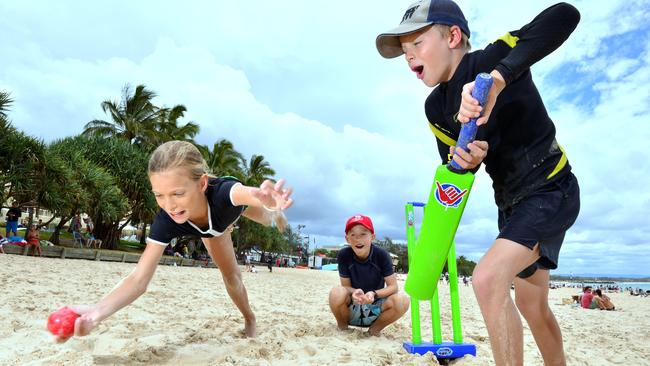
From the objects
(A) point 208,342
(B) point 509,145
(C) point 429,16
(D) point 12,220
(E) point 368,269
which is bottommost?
(A) point 208,342

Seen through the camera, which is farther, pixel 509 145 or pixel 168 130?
pixel 168 130

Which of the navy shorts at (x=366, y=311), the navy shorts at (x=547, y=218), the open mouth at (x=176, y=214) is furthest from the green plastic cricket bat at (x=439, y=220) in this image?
the navy shorts at (x=366, y=311)

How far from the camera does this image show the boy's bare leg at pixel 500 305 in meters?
2.12

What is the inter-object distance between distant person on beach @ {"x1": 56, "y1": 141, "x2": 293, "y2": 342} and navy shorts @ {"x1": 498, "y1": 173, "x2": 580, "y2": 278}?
1.24 metres

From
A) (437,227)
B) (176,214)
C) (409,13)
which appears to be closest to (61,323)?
(176,214)

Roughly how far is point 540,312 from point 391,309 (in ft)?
7.03

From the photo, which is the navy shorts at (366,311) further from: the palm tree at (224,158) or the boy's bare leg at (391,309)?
the palm tree at (224,158)

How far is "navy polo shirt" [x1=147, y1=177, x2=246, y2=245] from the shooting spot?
11.0 ft

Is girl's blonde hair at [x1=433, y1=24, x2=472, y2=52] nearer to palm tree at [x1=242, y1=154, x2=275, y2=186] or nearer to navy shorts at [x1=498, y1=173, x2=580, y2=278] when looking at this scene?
navy shorts at [x1=498, y1=173, x2=580, y2=278]

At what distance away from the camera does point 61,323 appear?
2.58 metres

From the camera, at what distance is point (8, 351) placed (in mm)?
3250

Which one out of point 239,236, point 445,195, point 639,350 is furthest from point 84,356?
point 239,236

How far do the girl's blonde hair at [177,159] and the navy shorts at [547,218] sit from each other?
2.14 meters

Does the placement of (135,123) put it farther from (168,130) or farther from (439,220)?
(439,220)
